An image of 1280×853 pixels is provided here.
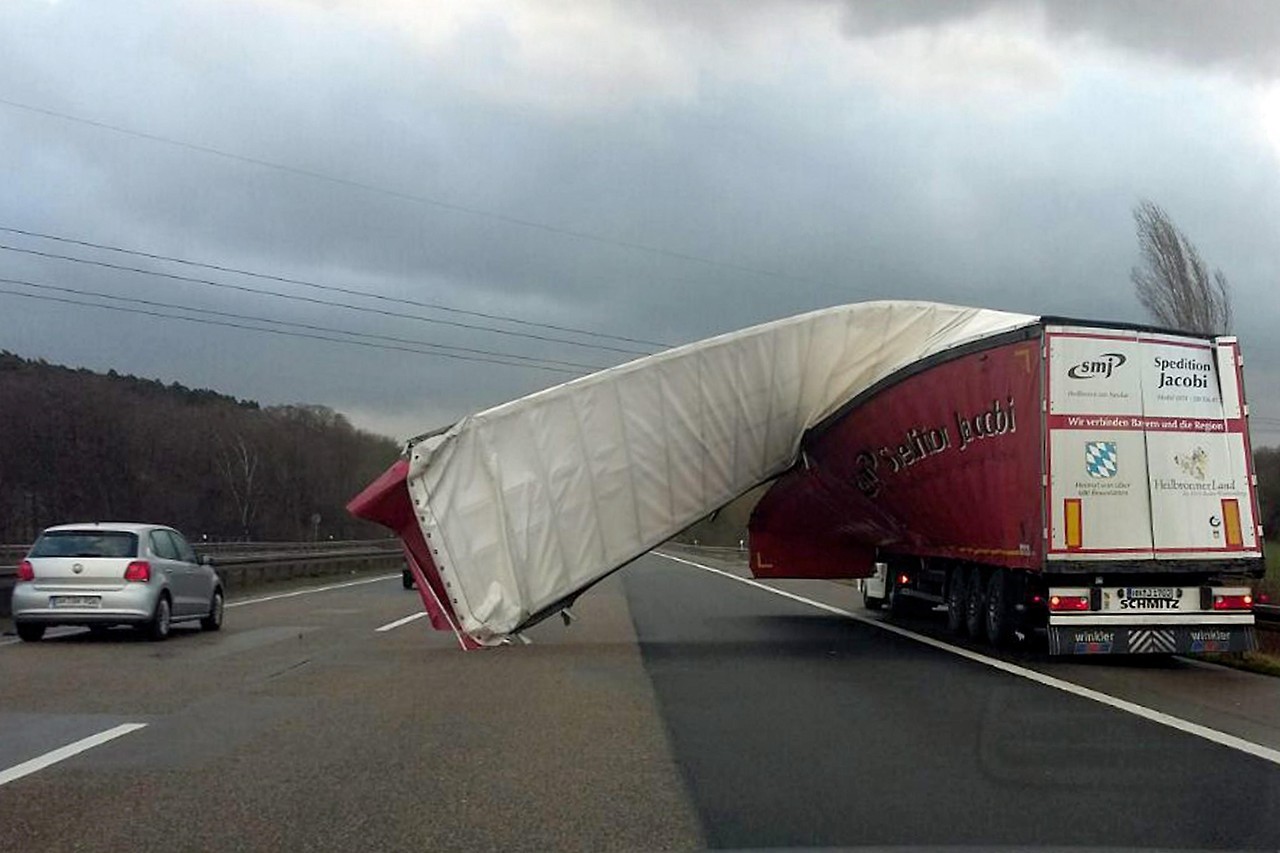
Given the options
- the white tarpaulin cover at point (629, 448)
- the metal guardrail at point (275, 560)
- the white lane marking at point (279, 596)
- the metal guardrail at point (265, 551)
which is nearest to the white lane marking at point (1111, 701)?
the white tarpaulin cover at point (629, 448)

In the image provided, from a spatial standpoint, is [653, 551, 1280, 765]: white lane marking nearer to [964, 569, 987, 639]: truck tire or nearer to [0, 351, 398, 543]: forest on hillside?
[964, 569, 987, 639]: truck tire

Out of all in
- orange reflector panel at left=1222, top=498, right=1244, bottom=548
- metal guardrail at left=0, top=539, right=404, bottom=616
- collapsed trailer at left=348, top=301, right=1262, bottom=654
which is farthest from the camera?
metal guardrail at left=0, top=539, right=404, bottom=616

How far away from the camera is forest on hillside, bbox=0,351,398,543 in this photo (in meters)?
60.4

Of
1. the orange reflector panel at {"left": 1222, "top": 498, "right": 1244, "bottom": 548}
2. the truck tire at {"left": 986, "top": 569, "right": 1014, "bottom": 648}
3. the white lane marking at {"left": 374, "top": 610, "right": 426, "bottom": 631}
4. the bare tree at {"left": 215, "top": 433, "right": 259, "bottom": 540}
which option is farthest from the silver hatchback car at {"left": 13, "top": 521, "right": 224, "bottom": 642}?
the bare tree at {"left": 215, "top": 433, "right": 259, "bottom": 540}

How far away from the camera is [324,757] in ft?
29.3

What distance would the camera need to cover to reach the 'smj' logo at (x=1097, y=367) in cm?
1398

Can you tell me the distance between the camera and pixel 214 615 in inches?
779

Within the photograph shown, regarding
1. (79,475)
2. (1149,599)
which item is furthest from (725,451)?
(79,475)

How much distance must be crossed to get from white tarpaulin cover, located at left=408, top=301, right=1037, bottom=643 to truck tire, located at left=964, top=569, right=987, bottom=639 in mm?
2951

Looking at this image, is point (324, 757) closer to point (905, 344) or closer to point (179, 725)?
point (179, 725)

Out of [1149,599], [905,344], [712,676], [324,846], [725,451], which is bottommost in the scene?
[324,846]

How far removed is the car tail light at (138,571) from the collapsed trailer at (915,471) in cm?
344

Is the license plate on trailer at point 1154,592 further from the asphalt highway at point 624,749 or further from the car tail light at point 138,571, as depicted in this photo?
the car tail light at point 138,571

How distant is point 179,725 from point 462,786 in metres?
3.41
